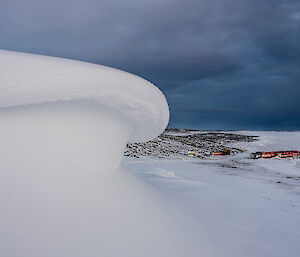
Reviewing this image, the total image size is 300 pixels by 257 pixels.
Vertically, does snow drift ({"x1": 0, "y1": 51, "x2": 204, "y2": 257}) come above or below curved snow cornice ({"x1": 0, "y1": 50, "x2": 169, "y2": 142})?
below

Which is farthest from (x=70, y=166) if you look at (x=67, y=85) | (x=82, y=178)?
(x=67, y=85)

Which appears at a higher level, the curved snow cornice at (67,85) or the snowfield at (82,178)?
the curved snow cornice at (67,85)

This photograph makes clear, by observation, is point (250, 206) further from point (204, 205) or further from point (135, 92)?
point (135, 92)

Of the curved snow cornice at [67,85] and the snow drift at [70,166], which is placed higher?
the curved snow cornice at [67,85]

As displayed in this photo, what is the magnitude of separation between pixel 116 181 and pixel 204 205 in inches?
46.2

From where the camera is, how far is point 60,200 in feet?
4.46

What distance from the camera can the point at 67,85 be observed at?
1.30 meters

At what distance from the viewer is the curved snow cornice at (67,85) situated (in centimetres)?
121

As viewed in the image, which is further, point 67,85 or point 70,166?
point 70,166

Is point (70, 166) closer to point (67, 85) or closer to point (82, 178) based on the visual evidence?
point (82, 178)

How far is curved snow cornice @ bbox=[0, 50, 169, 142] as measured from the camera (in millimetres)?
1208

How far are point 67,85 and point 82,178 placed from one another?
1.94ft

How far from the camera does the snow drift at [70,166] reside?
3.97 feet

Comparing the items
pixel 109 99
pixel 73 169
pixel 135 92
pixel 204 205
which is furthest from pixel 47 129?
pixel 204 205
